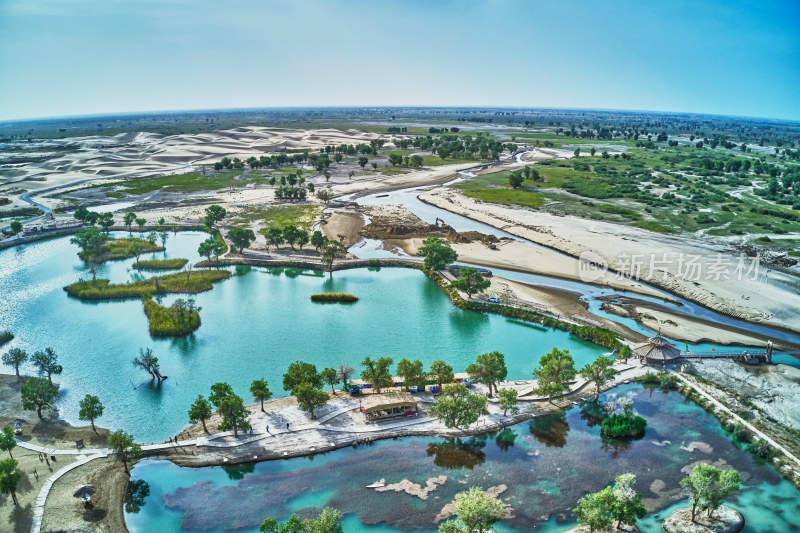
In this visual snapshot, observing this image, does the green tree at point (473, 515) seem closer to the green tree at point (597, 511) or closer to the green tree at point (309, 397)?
the green tree at point (597, 511)

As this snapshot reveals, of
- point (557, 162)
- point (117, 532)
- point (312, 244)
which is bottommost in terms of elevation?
point (117, 532)

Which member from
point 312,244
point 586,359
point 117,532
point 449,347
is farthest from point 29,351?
point 586,359

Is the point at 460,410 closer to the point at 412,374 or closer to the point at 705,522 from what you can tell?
the point at 412,374

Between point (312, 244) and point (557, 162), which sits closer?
point (312, 244)

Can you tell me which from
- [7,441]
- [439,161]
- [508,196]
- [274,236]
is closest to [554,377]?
[7,441]

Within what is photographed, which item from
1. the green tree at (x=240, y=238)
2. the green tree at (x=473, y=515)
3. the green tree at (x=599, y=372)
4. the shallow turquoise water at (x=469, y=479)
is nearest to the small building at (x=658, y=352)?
the green tree at (x=599, y=372)

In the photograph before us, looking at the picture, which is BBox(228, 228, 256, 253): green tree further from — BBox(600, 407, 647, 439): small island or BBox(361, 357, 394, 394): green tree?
BBox(600, 407, 647, 439): small island

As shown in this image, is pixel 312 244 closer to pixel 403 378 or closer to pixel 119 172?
pixel 403 378
